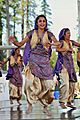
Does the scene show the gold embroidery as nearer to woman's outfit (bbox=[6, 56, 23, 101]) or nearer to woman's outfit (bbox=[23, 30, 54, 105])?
woman's outfit (bbox=[23, 30, 54, 105])

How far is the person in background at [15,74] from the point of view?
8.66m

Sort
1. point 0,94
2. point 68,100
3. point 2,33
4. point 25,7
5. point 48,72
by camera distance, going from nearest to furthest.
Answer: point 48,72 → point 68,100 → point 0,94 → point 25,7 → point 2,33

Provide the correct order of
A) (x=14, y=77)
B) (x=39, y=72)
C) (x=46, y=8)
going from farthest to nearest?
(x=46, y=8)
(x=14, y=77)
(x=39, y=72)

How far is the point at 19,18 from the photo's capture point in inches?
771

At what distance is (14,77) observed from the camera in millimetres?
8734

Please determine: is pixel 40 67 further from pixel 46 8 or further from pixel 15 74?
pixel 46 8

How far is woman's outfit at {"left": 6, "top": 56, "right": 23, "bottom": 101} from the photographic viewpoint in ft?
28.4

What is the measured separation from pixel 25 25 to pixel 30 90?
13.7 metres

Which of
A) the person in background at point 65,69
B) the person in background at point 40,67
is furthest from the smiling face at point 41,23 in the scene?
the person in background at point 65,69

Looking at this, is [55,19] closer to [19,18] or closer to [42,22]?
[19,18]

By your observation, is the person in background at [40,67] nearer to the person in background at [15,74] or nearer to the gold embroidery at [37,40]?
the gold embroidery at [37,40]

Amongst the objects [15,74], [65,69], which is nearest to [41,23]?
[65,69]

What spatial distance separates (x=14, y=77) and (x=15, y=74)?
7 centimetres

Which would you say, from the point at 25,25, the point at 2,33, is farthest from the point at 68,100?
the point at 2,33
